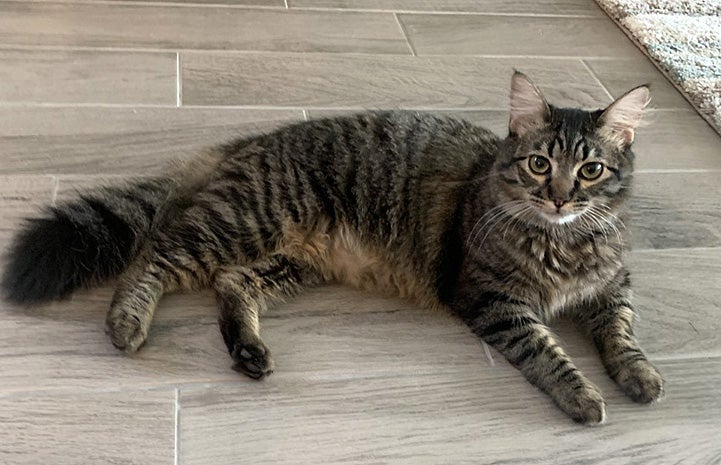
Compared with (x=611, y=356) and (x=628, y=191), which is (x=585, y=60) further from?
(x=611, y=356)

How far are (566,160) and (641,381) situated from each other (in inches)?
17.3

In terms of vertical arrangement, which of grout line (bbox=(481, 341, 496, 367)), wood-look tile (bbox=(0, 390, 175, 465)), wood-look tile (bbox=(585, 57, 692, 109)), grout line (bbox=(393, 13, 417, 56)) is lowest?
wood-look tile (bbox=(0, 390, 175, 465))

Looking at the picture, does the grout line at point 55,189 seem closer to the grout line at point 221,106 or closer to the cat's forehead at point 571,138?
the grout line at point 221,106

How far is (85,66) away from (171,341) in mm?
1092

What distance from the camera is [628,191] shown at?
148cm

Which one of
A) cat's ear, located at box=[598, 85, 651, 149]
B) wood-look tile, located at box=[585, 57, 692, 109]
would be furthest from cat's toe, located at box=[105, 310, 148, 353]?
wood-look tile, located at box=[585, 57, 692, 109]

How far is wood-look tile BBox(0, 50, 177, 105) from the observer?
6.86ft

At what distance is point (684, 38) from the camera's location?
8.50 feet

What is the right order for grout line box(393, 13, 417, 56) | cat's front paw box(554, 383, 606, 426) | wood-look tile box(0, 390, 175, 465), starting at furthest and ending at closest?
1. grout line box(393, 13, 417, 56)
2. cat's front paw box(554, 383, 606, 426)
3. wood-look tile box(0, 390, 175, 465)

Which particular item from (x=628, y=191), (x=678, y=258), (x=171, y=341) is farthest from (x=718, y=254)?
(x=171, y=341)

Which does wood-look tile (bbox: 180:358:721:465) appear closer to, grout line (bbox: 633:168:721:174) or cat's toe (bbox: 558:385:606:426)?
cat's toe (bbox: 558:385:606:426)

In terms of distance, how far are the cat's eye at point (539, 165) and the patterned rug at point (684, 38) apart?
107cm

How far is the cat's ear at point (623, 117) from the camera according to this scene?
1417 millimetres

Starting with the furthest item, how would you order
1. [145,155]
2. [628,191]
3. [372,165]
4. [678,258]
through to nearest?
[145,155] → [678,258] → [372,165] → [628,191]
